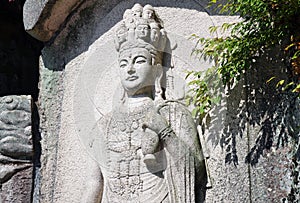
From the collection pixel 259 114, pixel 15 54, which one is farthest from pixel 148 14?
pixel 15 54

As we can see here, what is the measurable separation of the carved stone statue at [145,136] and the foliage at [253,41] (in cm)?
21

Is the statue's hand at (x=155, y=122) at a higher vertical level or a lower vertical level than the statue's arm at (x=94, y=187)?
higher

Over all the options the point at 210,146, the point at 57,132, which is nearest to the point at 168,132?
the point at 210,146

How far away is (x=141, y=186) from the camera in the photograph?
3906 mm

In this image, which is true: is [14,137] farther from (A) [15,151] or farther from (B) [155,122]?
(B) [155,122]

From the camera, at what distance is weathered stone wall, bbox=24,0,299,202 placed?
12.3ft

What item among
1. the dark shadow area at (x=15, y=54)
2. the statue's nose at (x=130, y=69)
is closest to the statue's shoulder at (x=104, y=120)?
the statue's nose at (x=130, y=69)

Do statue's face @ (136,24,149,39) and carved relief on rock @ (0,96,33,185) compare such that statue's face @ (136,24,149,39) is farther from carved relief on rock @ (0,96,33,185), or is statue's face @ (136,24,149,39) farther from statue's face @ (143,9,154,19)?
carved relief on rock @ (0,96,33,185)

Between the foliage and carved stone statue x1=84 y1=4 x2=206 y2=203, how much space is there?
0.21 m

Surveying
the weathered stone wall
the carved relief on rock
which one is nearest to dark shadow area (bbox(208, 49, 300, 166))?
the weathered stone wall

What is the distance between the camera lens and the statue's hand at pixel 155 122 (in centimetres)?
386

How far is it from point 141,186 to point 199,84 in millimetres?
614

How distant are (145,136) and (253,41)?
73cm

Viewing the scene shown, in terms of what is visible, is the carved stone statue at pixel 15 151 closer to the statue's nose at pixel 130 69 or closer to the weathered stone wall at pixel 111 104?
the weathered stone wall at pixel 111 104
